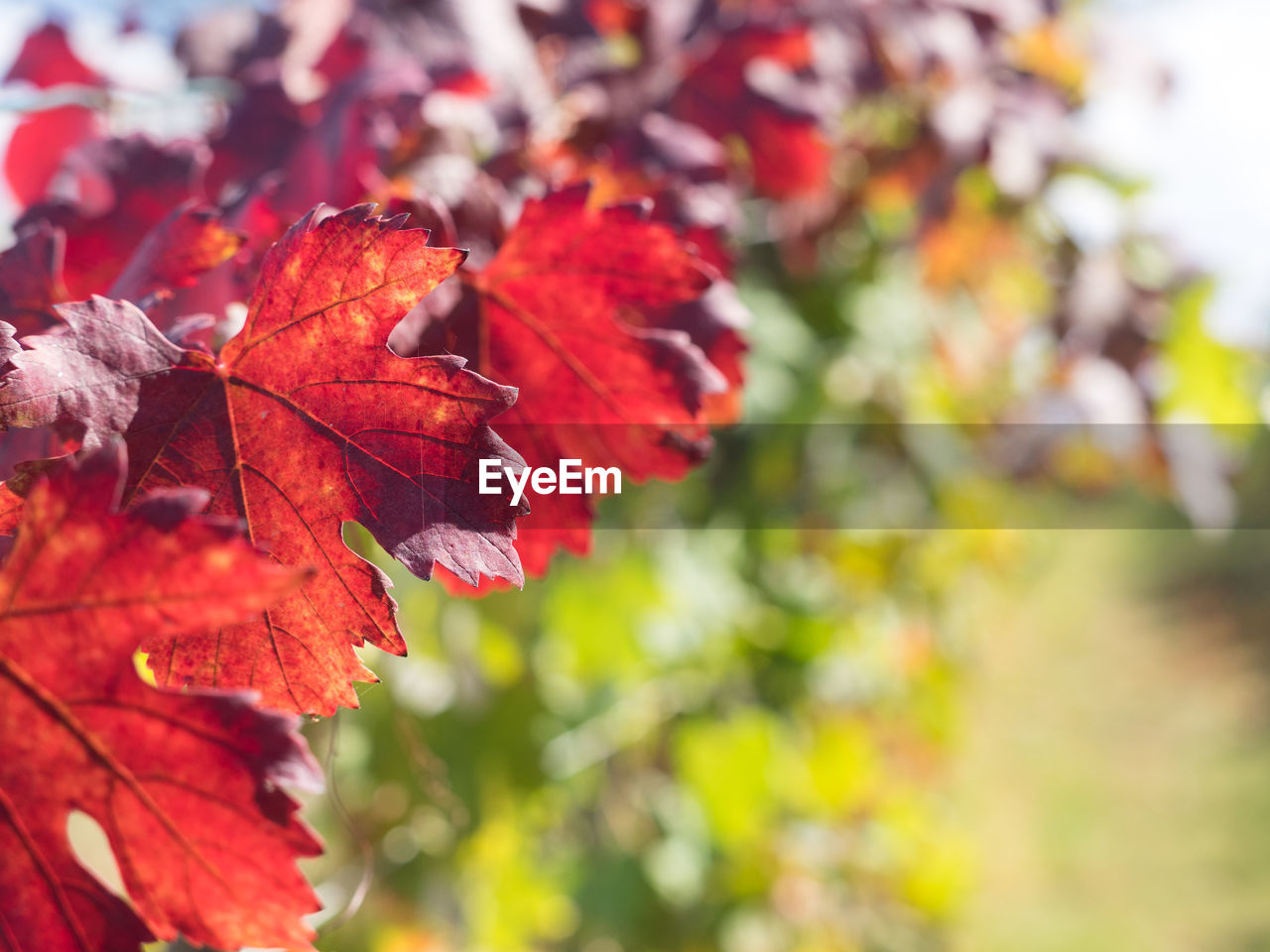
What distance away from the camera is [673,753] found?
166 centimetres

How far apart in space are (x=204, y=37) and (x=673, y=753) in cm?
124

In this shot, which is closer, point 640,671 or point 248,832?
point 248,832

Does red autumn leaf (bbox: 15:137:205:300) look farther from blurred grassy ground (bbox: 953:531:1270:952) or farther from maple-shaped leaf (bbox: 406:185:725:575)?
blurred grassy ground (bbox: 953:531:1270:952)

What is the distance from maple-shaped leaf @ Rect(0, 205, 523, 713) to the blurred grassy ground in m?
3.41

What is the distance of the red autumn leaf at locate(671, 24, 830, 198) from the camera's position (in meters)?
0.84

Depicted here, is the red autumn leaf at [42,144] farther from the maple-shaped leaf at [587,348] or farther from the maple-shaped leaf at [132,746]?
the maple-shaped leaf at [132,746]

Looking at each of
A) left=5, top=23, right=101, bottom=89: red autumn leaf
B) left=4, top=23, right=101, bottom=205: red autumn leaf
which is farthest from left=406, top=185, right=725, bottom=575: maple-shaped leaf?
left=5, top=23, right=101, bottom=89: red autumn leaf

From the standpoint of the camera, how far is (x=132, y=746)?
0.29 metres

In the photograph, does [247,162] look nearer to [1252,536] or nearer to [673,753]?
[673,753]

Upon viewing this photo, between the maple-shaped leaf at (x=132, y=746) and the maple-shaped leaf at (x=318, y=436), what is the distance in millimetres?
46

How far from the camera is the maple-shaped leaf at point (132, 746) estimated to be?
273mm

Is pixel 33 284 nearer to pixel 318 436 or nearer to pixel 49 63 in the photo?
pixel 318 436

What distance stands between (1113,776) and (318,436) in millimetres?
6065

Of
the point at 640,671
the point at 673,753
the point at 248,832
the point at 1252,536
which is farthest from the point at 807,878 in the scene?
the point at 1252,536
